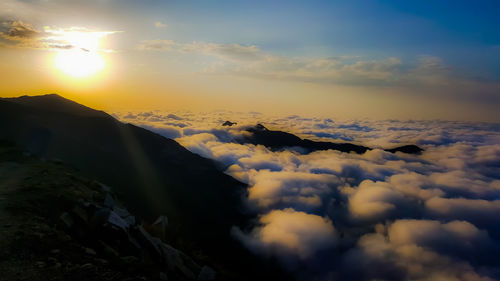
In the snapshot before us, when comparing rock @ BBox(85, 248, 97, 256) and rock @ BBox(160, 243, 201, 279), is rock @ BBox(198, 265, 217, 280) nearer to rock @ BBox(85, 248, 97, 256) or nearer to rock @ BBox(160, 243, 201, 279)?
rock @ BBox(160, 243, 201, 279)

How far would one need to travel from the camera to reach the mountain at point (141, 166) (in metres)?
93.6

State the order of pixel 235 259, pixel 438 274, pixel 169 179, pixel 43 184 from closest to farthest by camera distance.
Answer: pixel 43 184
pixel 235 259
pixel 169 179
pixel 438 274

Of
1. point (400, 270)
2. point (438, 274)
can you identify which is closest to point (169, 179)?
point (400, 270)

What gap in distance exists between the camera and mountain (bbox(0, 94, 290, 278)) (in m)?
93.6

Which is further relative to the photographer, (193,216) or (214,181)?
(214,181)

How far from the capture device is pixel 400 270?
566 feet

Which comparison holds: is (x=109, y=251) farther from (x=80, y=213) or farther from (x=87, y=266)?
(x=80, y=213)

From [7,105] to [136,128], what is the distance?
72877 mm

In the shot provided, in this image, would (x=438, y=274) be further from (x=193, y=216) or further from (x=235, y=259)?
(x=193, y=216)

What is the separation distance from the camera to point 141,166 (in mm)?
138125

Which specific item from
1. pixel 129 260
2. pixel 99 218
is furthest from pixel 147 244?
pixel 129 260

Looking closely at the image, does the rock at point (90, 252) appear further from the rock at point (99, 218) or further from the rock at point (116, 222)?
the rock at point (99, 218)

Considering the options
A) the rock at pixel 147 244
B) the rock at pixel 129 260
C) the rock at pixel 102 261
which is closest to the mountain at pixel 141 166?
the rock at pixel 147 244

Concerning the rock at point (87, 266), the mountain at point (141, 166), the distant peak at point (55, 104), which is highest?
the distant peak at point (55, 104)
